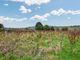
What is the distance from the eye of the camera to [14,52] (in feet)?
29.4

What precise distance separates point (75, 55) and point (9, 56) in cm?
271

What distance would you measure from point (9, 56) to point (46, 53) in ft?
4.94

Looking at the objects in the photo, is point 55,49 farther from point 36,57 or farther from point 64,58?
point 36,57

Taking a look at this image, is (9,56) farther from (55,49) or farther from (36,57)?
(55,49)

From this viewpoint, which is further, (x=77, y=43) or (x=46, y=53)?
(x=77, y=43)

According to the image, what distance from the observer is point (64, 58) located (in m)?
8.79

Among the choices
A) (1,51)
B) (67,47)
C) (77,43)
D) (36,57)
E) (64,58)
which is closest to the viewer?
(36,57)

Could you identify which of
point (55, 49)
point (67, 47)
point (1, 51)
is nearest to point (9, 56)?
point (1, 51)

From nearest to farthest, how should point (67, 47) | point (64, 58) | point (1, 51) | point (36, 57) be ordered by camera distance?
point (36, 57) < point (64, 58) < point (1, 51) < point (67, 47)

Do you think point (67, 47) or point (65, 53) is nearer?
point (65, 53)

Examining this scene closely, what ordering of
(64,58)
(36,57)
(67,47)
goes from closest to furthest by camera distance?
(36,57) → (64,58) → (67,47)

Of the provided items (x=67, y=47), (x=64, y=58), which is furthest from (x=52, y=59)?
(x=67, y=47)

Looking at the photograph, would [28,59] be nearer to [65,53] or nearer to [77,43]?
[65,53]

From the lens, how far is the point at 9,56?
8.51m
